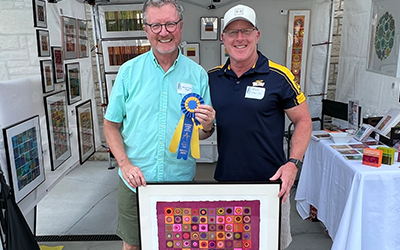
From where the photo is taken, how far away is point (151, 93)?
1.41 meters

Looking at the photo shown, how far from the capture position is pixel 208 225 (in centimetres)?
131

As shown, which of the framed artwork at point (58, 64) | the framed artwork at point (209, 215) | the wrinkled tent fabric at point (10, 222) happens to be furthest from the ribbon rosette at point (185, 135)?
the framed artwork at point (58, 64)

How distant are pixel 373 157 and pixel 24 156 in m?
2.43

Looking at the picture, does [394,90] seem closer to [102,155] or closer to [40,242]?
[40,242]

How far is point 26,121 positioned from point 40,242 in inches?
54.8

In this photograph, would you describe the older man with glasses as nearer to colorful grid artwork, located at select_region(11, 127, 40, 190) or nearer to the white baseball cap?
the white baseball cap

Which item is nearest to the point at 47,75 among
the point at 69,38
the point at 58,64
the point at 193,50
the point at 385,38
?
the point at 58,64

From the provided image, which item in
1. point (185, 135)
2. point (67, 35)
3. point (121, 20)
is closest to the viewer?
point (185, 135)

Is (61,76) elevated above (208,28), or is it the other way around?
(208,28)

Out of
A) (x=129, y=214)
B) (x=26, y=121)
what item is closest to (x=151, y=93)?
(x=129, y=214)

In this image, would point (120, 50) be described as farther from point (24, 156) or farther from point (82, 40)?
point (24, 156)

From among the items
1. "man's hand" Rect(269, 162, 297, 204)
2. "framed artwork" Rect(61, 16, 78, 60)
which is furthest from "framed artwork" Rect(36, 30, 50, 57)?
"man's hand" Rect(269, 162, 297, 204)

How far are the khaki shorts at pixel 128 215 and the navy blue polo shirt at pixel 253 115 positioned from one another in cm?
51

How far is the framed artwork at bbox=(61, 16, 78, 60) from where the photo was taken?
2543 mm
